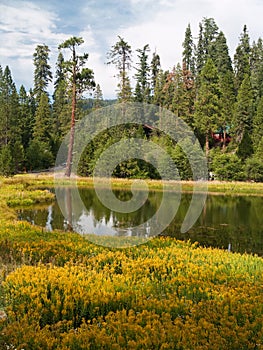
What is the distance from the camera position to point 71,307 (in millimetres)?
5410

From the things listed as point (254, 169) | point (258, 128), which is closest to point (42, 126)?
point (258, 128)

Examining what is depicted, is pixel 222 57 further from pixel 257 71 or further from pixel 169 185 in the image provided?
pixel 169 185

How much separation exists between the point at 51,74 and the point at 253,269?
6775cm

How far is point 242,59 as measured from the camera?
66.7 metres

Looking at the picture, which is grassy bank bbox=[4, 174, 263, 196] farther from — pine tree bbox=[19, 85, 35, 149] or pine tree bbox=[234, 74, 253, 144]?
pine tree bbox=[19, 85, 35, 149]

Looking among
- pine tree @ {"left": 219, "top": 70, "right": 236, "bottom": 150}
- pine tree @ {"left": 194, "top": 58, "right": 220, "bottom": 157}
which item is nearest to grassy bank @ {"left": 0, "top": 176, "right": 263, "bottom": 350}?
pine tree @ {"left": 194, "top": 58, "right": 220, "bottom": 157}

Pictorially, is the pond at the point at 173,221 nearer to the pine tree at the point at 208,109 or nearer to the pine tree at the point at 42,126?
the pine tree at the point at 208,109

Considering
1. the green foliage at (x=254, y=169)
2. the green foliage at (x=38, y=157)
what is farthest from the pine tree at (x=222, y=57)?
the green foliage at (x=38, y=157)

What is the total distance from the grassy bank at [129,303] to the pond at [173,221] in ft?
16.9

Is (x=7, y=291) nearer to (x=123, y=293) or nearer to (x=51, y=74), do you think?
(x=123, y=293)

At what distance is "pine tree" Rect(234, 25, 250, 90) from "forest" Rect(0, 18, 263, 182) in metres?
0.19

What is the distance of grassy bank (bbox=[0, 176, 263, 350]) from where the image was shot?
4340 millimetres

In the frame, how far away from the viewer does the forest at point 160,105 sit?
3966 cm

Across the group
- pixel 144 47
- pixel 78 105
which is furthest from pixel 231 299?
pixel 144 47
